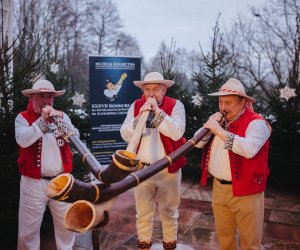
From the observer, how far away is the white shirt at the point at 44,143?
3.11 meters

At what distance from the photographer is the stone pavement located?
415cm

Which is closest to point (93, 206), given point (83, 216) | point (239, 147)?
point (83, 216)

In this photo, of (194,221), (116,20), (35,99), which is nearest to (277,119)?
(194,221)

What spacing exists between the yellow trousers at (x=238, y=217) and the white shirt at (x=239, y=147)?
0.15 m

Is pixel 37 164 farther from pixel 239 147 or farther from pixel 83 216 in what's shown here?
pixel 239 147

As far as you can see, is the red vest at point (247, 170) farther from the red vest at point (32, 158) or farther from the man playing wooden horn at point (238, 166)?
the red vest at point (32, 158)

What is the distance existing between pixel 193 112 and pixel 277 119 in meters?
1.87

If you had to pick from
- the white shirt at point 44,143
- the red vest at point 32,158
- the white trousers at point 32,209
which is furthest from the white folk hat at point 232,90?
the white trousers at point 32,209

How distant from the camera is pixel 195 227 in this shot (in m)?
4.77

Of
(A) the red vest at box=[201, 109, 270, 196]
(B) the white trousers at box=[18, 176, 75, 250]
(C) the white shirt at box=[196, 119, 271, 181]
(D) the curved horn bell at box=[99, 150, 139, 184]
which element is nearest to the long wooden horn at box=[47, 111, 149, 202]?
(D) the curved horn bell at box=[99, 150, 139, 184]

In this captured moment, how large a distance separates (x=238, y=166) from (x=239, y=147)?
0.82 feet

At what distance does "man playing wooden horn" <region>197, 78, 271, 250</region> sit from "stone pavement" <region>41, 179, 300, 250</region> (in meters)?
1.21

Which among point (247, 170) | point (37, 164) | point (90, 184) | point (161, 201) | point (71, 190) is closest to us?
point (71, 190)

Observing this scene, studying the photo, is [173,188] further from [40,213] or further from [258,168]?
[40,213]
